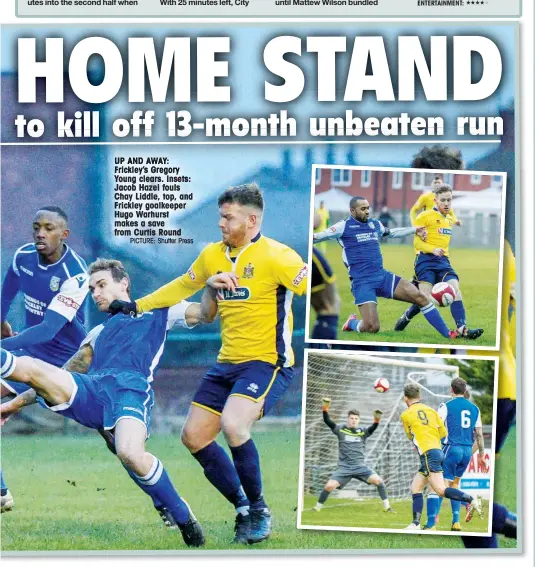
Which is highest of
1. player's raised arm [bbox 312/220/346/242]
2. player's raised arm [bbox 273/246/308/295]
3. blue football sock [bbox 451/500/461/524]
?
player's raised arm [bbox 312/220/346/242]

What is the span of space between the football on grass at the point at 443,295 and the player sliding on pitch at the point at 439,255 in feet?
0.08

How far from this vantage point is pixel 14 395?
20.0 feet

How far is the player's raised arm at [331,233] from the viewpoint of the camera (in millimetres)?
5984

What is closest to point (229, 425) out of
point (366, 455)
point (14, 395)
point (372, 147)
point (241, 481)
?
point (241, 481)

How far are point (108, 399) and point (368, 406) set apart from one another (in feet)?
5.60

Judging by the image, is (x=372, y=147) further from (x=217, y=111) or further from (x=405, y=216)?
(x=217, y=111)

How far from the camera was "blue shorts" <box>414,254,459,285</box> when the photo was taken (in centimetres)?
605

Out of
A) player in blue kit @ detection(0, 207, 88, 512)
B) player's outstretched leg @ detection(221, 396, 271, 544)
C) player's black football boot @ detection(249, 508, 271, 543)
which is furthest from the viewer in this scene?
player in blue kit @ detection(0, 207, 88, 512)

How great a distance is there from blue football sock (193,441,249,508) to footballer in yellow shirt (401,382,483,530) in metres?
1.15

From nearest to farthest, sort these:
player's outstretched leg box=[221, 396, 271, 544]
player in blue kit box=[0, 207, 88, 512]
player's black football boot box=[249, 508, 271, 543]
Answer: player's outstretched leg box=[221, 396, 271, 544] < player's black football boot box=[249, 508, 271, 543] < player in blue kit box=[0, 207, 88, 512]

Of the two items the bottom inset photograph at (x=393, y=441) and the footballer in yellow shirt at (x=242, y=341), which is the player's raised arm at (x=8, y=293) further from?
the bottom inset photograph at (x=393, y=441)

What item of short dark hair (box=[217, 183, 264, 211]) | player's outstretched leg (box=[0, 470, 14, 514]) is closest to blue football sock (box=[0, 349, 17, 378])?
player's outstretched leg (box=[0, 470, 14, 514])

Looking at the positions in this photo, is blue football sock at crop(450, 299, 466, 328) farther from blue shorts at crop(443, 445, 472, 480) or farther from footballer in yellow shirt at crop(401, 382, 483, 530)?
blue shorts at crop(443, 445, 472, 480)

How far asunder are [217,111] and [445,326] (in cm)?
207
